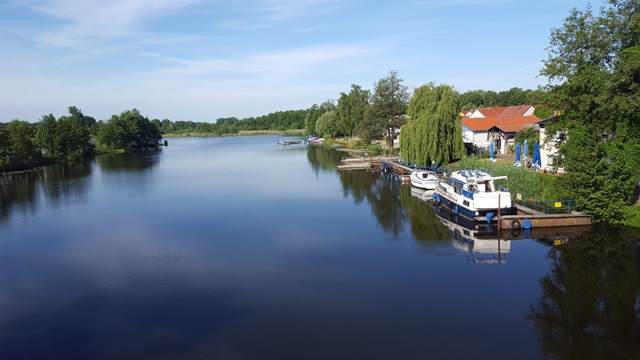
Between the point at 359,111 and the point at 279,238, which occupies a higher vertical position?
the point at 359,111

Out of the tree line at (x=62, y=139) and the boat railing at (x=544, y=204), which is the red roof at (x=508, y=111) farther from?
the tree line at (x=62, y=139)

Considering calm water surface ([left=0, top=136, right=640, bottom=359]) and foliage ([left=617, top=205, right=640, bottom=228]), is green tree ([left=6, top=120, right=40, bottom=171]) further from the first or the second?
foliage ([left=617, top=205, right=640, bottom=228])

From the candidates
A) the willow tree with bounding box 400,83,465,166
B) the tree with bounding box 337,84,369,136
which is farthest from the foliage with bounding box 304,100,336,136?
the willow tree with bounding box 400,83,465,166

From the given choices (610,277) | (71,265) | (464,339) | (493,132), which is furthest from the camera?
(493,132)

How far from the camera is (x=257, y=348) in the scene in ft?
46.7

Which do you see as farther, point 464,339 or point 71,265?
point 71,265

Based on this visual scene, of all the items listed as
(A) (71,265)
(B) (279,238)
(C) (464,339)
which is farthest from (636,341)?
(A) (71,265)

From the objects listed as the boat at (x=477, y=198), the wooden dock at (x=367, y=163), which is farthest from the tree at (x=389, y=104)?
the boat at (x=477, y=198)

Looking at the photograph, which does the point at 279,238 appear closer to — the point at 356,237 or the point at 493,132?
the point at 356,237

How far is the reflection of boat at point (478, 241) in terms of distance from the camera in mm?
22734

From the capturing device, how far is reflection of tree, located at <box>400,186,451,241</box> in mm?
27034

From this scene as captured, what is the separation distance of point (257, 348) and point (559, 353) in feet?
31.0

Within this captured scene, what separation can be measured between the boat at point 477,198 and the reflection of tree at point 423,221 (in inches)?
68.9

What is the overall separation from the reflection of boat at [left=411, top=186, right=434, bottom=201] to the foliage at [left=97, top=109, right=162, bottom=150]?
320 ft
